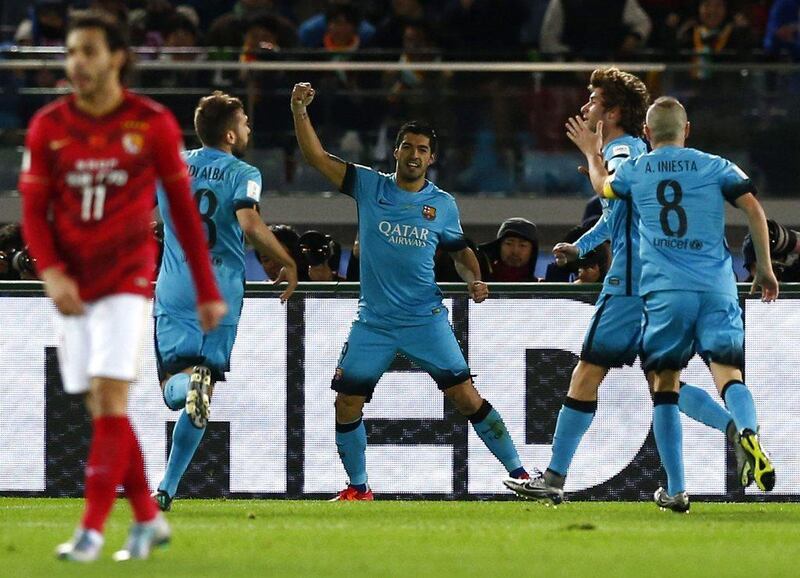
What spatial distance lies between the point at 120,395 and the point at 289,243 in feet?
17.7

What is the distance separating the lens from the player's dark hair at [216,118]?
30.7ft

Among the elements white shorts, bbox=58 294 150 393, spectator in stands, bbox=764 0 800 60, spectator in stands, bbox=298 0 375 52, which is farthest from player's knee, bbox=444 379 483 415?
spectator in stands, bbox=764 0 800 60

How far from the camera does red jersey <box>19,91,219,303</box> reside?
21.2 feet

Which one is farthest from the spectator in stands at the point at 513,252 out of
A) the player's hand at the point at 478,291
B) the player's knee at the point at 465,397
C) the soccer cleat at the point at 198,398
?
the soccer cleat at the point at 198,398

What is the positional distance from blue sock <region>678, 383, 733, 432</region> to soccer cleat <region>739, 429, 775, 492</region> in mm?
389

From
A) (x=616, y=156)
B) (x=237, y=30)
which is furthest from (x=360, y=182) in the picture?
(x=237, y=30)

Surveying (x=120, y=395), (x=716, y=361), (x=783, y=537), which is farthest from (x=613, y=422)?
(x=120, y=395)

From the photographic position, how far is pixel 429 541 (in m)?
7.47

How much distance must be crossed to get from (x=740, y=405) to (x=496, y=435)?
1.73 meters

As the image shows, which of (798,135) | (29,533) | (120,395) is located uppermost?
(798,135)

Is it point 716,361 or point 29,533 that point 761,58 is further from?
point 29,533

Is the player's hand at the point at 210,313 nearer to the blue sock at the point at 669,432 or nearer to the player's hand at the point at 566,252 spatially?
the blue sock at the point at 669,432

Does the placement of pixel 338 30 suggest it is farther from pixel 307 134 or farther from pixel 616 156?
pixel 616 156

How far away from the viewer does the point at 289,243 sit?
1171 cm
